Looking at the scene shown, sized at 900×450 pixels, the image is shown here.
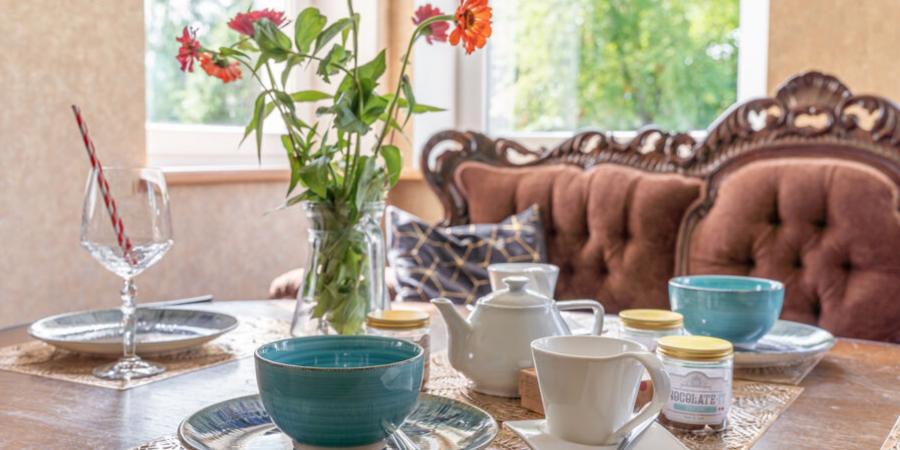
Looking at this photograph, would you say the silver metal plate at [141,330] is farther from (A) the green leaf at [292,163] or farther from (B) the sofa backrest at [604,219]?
(B) the sofa backrest at [604,219]

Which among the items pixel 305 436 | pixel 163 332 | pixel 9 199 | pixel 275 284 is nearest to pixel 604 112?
pixel 275 284

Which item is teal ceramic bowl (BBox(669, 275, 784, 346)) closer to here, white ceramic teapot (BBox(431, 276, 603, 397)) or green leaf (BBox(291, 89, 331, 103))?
white ceramic teapot (BBox(431, 276, 603, 397))

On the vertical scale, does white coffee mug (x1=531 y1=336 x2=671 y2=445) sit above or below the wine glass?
below

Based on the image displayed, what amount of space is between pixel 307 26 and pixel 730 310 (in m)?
0.63

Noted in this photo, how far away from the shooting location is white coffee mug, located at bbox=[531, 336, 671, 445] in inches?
29.9

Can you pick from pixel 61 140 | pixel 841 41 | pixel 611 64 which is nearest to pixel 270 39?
pixel 61 140

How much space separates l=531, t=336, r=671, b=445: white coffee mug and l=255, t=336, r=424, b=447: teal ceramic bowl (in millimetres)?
122

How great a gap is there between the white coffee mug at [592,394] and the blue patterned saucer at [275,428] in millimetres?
58

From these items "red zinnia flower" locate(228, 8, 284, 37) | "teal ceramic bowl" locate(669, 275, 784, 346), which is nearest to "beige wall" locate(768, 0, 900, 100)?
"teal ceramic bowl" locate(669, 275, 784, 346)

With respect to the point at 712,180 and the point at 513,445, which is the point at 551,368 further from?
the point at 712,180

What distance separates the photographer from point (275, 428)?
0.81 meters

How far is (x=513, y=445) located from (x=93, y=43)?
175cm

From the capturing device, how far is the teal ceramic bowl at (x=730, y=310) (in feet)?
3.89

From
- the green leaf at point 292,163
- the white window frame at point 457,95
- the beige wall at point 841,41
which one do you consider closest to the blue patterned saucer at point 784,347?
the green leaf at point 292,163
